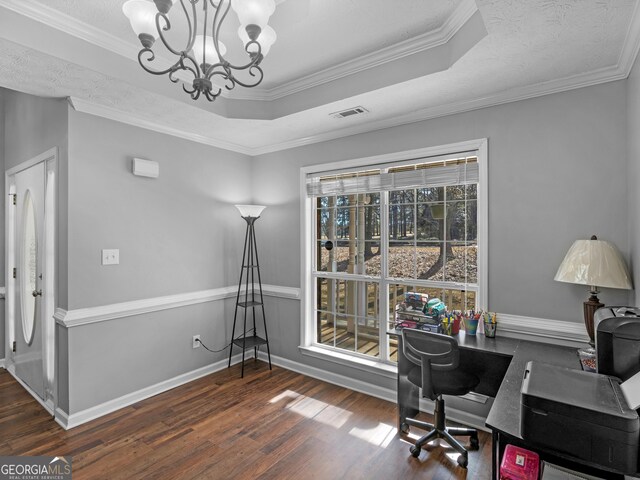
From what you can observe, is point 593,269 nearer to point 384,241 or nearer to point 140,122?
point 384,241

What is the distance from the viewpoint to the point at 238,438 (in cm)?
246

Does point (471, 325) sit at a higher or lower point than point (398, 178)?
lower

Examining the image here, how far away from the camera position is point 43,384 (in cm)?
291

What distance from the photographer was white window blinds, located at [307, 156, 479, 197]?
2.68 metres

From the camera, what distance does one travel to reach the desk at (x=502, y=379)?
4.09 ft

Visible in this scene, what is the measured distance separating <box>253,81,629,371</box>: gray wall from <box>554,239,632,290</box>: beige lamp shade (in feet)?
0.80

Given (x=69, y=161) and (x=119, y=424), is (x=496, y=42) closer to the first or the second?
(x=69, y=161)

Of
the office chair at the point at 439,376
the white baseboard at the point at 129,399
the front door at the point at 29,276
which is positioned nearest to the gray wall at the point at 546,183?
the office chair at the point at 439,376

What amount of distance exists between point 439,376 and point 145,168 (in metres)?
2.85

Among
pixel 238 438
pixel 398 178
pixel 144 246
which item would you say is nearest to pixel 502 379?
pixel 398 178

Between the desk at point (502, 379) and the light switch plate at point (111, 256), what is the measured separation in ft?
7.60

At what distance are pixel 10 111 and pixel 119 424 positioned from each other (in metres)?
3.19

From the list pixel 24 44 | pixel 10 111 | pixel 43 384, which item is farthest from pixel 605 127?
pixel 10 111

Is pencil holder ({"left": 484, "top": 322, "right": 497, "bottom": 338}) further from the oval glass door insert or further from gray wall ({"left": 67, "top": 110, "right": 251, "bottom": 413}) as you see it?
the oval glass door insert
